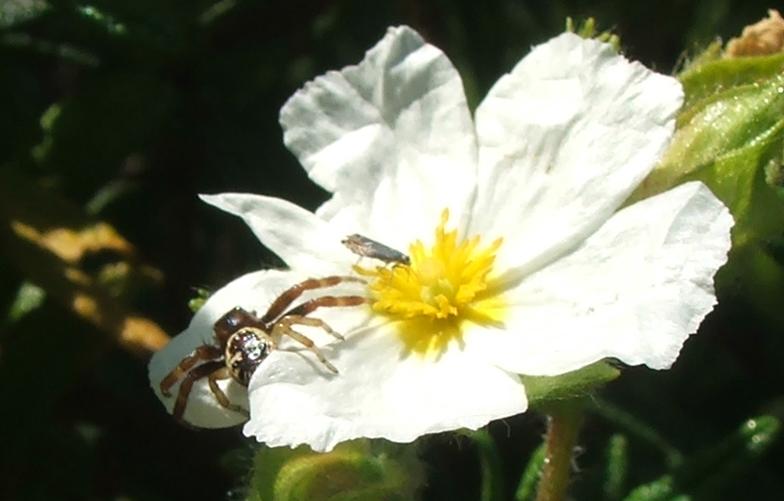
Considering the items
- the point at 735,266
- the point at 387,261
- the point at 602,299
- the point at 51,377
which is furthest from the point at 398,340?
the point at 51,377

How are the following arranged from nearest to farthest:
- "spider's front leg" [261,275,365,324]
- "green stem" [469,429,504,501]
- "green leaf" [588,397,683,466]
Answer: "spider's front leg" [261,275,365,324]
"green stem" [469,429,504,501]
"green leaf" [588,397,683,466]

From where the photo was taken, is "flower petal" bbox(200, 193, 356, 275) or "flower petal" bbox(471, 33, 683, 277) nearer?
"flower petal" bbox(471, 33, 683, 277)

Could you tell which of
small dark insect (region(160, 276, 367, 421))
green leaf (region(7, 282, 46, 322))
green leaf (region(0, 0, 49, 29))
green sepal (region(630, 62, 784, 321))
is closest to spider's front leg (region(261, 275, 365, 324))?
small dark insect (region(160, 276, 367, 421))

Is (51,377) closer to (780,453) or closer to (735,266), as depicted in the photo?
(735,266)

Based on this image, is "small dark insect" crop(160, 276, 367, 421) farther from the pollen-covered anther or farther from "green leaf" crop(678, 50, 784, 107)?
"green leaf" crop(678, 50, 784, 107)

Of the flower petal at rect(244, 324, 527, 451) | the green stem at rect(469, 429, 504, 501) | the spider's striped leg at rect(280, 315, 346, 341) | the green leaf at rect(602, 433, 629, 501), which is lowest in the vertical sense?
the green leaf at rect(602, 433, 629, 501)
